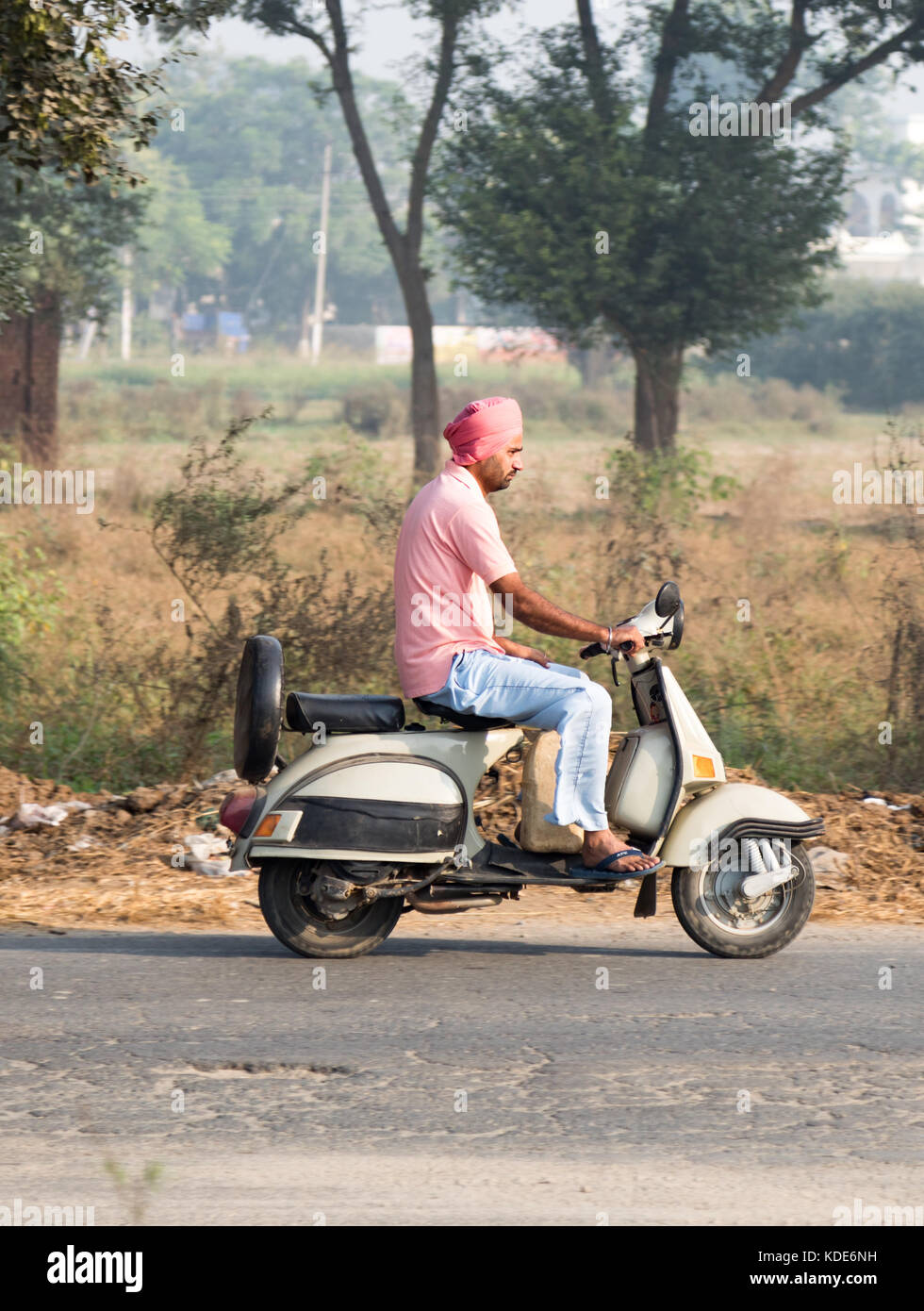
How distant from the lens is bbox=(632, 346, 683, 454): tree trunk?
86.4ft

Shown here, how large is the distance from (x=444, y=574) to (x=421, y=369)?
874 inches

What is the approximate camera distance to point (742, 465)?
34.8 meters

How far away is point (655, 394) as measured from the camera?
2677 cm

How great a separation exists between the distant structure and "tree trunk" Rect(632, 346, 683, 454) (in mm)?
80725

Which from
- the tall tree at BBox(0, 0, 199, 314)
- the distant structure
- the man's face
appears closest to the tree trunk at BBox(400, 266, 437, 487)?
the tall tree at BBox(0, 0, 199, 314)

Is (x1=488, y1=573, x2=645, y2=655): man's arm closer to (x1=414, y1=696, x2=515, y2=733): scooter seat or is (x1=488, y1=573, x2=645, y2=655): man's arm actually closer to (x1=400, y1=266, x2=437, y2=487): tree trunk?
(x1=414, y1=696, x2=515, y2=733): scooter seat

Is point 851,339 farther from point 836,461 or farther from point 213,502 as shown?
point 213,502

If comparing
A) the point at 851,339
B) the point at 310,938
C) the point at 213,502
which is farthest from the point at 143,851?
the point at 851,339

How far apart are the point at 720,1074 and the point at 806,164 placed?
22.5 meters

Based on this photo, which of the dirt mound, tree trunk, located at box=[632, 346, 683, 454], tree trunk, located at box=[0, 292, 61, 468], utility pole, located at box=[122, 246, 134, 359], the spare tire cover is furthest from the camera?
utility pole, located at box=[122, 246, 134, 359]

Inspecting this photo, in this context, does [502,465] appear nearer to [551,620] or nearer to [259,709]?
[551,620]

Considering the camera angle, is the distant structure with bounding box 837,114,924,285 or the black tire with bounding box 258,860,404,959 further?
the distant structure with bounding box 837,114,924,285

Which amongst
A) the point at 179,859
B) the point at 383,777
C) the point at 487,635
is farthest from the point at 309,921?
the point at 179,859

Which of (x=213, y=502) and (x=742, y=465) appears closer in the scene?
(x=213, y=502)
